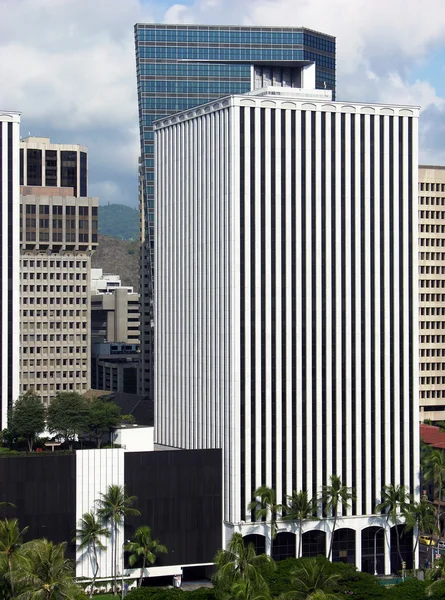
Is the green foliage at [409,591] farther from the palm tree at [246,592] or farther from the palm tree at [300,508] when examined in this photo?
the palm tree at [300,508]

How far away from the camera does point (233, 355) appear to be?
178500 millimetres

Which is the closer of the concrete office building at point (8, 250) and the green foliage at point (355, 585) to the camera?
the green foliage at point (355, 585)

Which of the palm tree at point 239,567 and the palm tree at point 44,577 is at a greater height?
the palm tree at point 44,577

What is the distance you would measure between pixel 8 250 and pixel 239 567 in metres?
76.8

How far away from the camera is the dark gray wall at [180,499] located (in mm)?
171750

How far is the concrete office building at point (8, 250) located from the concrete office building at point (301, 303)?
997 inches

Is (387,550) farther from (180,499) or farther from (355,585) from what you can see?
(355,585)

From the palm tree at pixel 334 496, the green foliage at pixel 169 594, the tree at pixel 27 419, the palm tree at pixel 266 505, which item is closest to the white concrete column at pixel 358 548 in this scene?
the palm tree at pixel 334 496

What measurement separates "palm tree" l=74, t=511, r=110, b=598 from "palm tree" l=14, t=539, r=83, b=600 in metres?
41.2

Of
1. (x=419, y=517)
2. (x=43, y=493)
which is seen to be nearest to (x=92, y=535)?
(x=43, y=493)

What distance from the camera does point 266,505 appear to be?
176 metres

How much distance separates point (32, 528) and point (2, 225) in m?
52.8

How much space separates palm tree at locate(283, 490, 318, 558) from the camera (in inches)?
6964

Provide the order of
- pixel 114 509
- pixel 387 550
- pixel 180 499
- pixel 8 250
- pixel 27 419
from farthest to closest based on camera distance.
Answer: pixel 8 250 → pixel 27 419 → pixel 387 550 → pixel 180 499 → pixel 114 509
